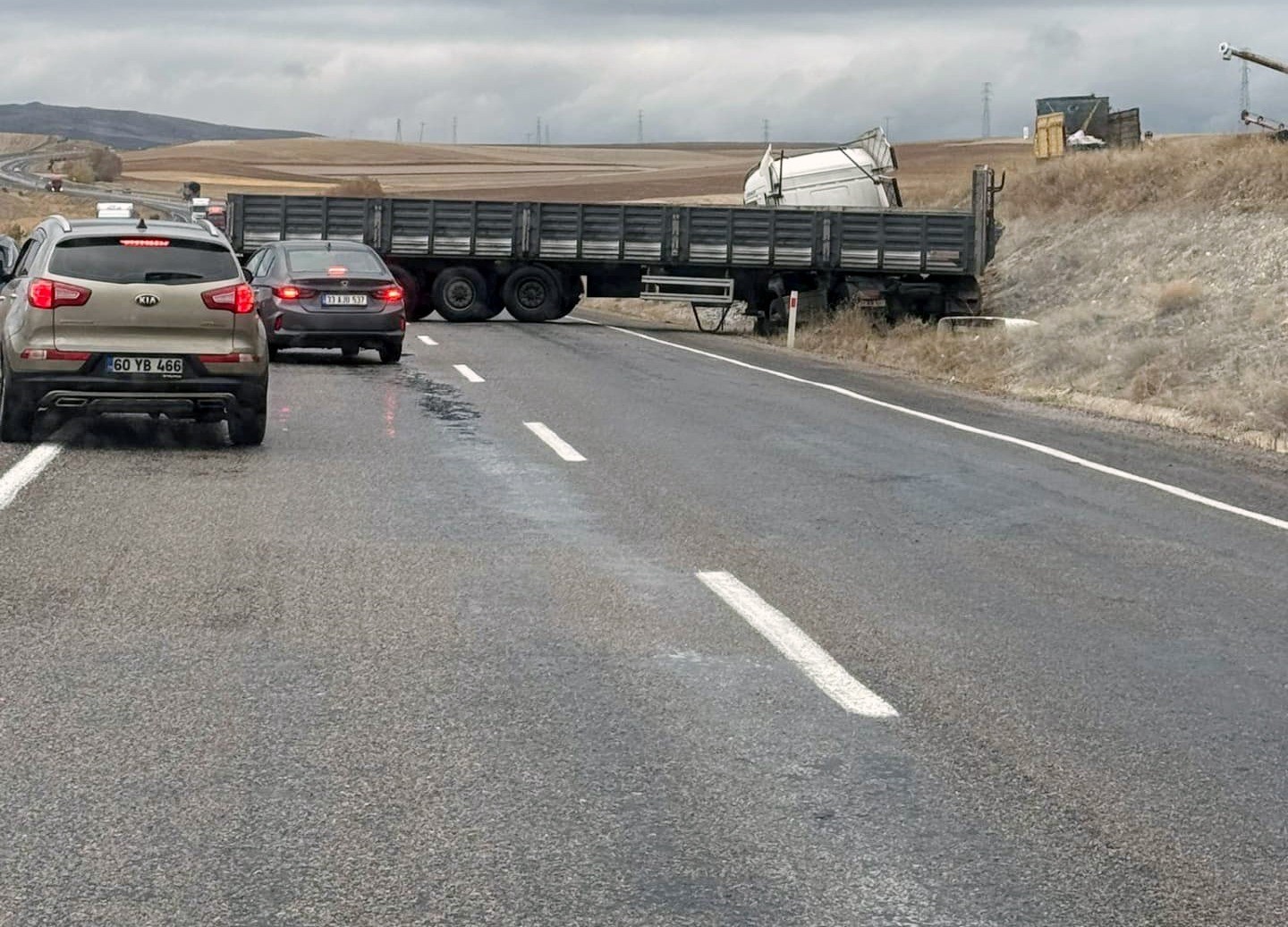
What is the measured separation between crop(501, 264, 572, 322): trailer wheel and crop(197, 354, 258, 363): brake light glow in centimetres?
1966

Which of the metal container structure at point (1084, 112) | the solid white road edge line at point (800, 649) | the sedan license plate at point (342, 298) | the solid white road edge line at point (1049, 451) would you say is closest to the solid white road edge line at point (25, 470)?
the solid white road edge line at point (800, 649)

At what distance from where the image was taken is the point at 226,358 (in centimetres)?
1260

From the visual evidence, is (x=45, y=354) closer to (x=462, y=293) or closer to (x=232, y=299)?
(x=232, y=299)

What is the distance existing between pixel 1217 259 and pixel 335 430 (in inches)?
788

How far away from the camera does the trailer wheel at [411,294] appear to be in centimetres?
3206

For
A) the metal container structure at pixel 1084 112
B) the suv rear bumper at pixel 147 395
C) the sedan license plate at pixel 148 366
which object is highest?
the metal container structure at pixel 1084 112

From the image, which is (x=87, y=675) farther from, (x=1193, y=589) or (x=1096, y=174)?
(x=1096, y=174)

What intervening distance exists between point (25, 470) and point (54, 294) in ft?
4.79

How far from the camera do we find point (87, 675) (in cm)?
628

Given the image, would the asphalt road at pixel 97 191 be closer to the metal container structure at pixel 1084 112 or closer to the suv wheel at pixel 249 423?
the metal container structure at pixel 1084 112

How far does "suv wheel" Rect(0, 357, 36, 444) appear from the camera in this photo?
1237cm

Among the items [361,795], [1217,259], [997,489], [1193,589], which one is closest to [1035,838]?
A: [361,795]

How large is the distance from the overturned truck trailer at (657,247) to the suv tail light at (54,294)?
63.5ft

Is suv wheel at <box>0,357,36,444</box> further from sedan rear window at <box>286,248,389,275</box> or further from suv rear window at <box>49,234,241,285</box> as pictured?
sedan rear window at <box>286,248,389,275</box>
